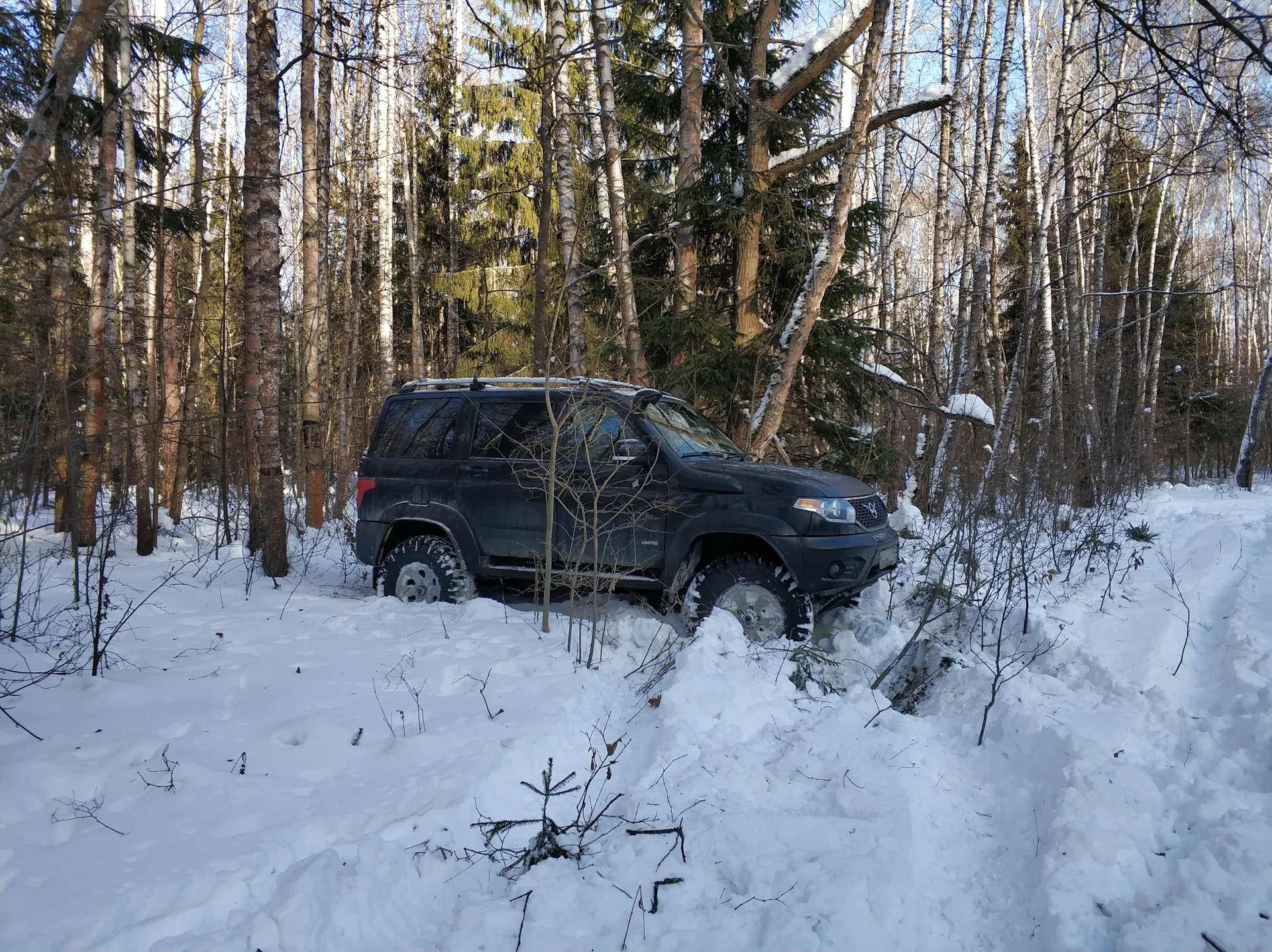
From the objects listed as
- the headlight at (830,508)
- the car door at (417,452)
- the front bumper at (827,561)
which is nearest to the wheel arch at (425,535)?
the car door at (417,452)

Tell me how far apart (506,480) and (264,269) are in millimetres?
3726

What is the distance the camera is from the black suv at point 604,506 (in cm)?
449

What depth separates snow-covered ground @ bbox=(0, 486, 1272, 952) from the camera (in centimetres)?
209

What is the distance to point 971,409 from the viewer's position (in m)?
8.48

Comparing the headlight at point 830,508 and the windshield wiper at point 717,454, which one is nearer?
the headlight at point 830,508

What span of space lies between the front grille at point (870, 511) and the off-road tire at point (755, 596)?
0.70 m

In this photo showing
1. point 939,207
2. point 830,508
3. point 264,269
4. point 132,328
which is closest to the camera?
point 830,508

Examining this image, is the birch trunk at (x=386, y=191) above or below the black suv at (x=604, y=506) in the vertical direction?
above

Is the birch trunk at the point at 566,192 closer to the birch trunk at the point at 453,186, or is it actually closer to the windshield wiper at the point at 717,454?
the windshield wiper at the point at 717,454

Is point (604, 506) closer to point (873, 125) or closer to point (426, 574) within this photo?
point (426, 574)

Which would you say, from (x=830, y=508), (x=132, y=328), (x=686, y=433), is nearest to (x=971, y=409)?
(x=686, y=433)

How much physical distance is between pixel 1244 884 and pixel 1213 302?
35432 millimetres

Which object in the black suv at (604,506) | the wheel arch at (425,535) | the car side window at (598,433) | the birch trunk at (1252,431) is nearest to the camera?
the black suv at (604,506)

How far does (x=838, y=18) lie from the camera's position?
7.75 meters
